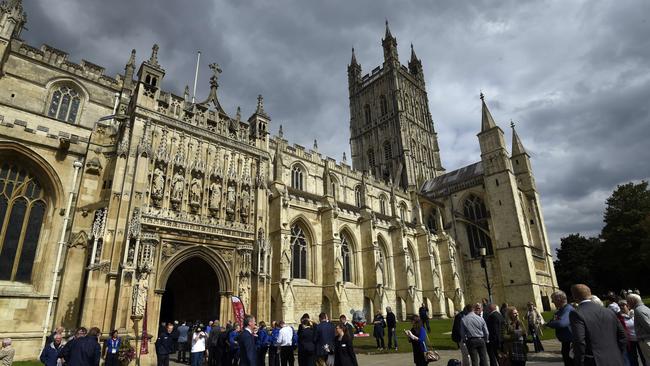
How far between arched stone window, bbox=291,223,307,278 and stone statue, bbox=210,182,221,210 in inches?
282

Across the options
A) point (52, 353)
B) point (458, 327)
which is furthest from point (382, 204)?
point (52, 353)

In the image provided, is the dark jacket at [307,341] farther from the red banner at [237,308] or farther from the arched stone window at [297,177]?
the arched stone window at [297,177]

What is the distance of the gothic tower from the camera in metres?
50.6

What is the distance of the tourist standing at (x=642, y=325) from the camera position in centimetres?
568

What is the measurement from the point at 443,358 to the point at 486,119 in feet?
110

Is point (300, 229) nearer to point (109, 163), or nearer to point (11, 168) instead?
point (109, 163)

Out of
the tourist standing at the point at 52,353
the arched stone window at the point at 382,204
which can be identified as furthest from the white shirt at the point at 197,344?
the arched stone window at the point at 382,204

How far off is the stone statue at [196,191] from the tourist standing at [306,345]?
36.1ft

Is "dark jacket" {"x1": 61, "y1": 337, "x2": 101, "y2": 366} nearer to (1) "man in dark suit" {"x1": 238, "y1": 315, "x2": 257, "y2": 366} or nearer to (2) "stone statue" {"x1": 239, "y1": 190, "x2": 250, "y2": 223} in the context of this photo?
(1) "man in dark suit" {"x1": 238, "y1": 315, "x2": 257, "y2": 366}

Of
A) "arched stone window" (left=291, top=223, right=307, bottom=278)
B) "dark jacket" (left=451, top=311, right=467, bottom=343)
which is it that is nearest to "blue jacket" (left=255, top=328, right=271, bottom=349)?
"dark jacket" (left=451, top=311, right=467, bottom=343)

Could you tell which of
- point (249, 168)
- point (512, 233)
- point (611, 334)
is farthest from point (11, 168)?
point (512, 233)

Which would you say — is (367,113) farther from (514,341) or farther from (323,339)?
(514,341)

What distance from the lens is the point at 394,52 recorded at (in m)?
57.3

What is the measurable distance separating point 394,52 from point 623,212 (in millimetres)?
38124
